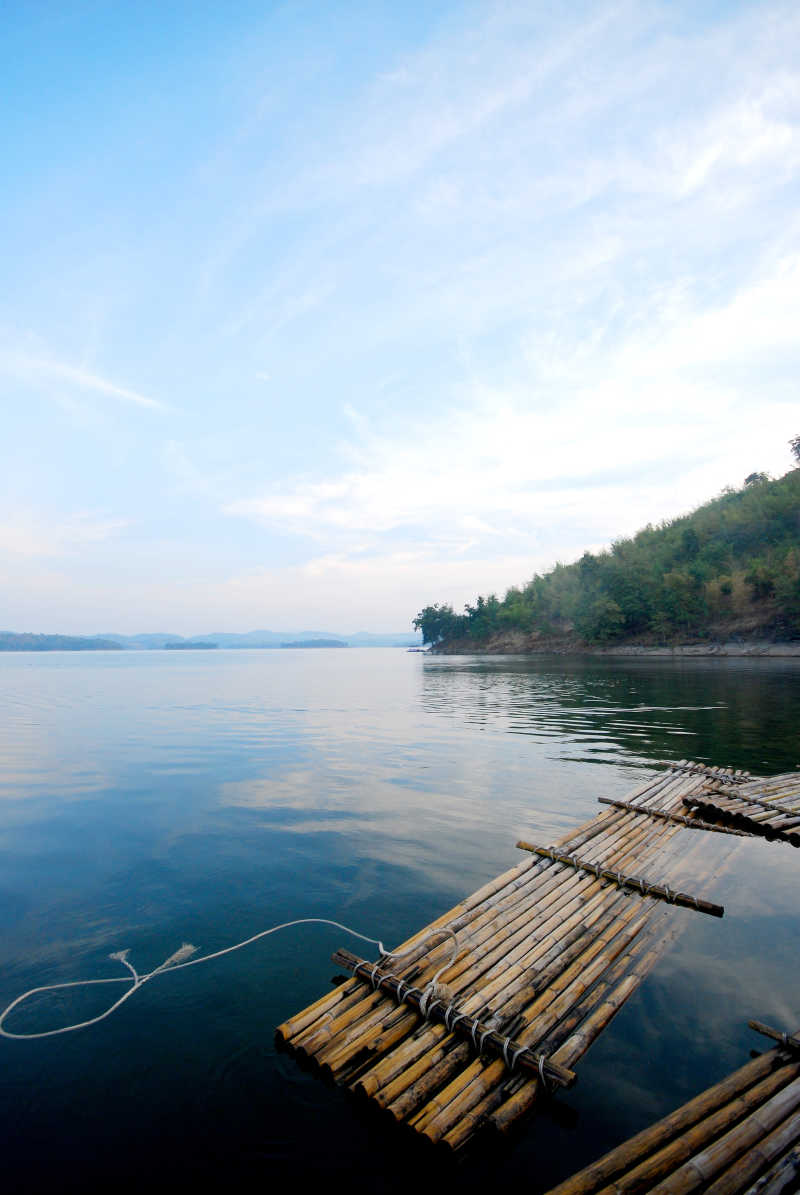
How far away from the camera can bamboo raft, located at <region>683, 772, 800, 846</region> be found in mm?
12719

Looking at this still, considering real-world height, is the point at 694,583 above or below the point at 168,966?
above

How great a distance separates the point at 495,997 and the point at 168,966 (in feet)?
15.4

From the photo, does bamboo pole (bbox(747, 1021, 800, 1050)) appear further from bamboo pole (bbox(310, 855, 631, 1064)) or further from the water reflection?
the water reflection

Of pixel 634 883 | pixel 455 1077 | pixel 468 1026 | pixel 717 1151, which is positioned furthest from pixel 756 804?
pixel 455 1077

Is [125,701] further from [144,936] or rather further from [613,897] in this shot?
[613,897]

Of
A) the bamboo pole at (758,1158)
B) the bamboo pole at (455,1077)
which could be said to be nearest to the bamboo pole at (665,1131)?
the bamboo pole at (758,1158)

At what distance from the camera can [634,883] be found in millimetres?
9258

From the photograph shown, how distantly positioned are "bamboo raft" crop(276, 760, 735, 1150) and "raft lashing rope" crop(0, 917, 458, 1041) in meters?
0.06

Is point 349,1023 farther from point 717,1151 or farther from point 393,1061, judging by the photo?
point 717,1151

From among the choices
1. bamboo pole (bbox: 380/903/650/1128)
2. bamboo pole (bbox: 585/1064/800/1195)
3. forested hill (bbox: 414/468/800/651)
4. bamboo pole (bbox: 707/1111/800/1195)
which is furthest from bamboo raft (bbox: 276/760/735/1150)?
forested hill (bbox: 414/468/800/651)

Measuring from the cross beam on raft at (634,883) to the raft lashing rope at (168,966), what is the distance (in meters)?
3.52

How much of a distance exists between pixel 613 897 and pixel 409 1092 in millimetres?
5210

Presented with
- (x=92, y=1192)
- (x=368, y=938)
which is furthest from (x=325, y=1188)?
(x=368, y=938)

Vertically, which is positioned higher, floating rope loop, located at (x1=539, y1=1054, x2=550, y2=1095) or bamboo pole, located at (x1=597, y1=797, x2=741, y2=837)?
floating rope loop, located at (x1=539, y1=1054, x2=550, y2=1095)
